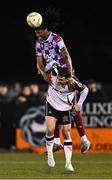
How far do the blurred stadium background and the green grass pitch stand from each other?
103 centimetres

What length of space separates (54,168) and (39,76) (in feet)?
51.9

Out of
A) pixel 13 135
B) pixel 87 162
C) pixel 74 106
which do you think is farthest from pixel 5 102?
pixel 74 106

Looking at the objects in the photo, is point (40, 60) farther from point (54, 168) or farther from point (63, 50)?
point (54, 168)

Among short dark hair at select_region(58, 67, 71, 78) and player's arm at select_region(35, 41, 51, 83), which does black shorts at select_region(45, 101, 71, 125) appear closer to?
player's arm at select_region(35, 41, 51, 83)

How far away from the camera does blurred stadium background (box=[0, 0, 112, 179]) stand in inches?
882

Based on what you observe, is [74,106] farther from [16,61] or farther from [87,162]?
[16,61]

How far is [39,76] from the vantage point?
30578 millimetres

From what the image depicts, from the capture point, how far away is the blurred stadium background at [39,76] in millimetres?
22391

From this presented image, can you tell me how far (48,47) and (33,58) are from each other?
16984mm

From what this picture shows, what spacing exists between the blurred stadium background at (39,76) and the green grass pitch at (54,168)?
1034 mm

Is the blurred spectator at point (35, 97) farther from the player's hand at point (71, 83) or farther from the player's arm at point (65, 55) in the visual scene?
the player's arm at point (65, 55)

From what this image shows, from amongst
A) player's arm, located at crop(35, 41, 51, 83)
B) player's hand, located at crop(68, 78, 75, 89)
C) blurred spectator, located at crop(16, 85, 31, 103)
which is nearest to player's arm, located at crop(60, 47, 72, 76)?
player's hand, located at crop(68, 78, 75, 89)

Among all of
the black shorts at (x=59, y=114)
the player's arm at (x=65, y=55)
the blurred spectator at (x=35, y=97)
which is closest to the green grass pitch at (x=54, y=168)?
the black shorts at (x=59, y=114)

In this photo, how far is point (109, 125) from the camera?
22531 millimetres
